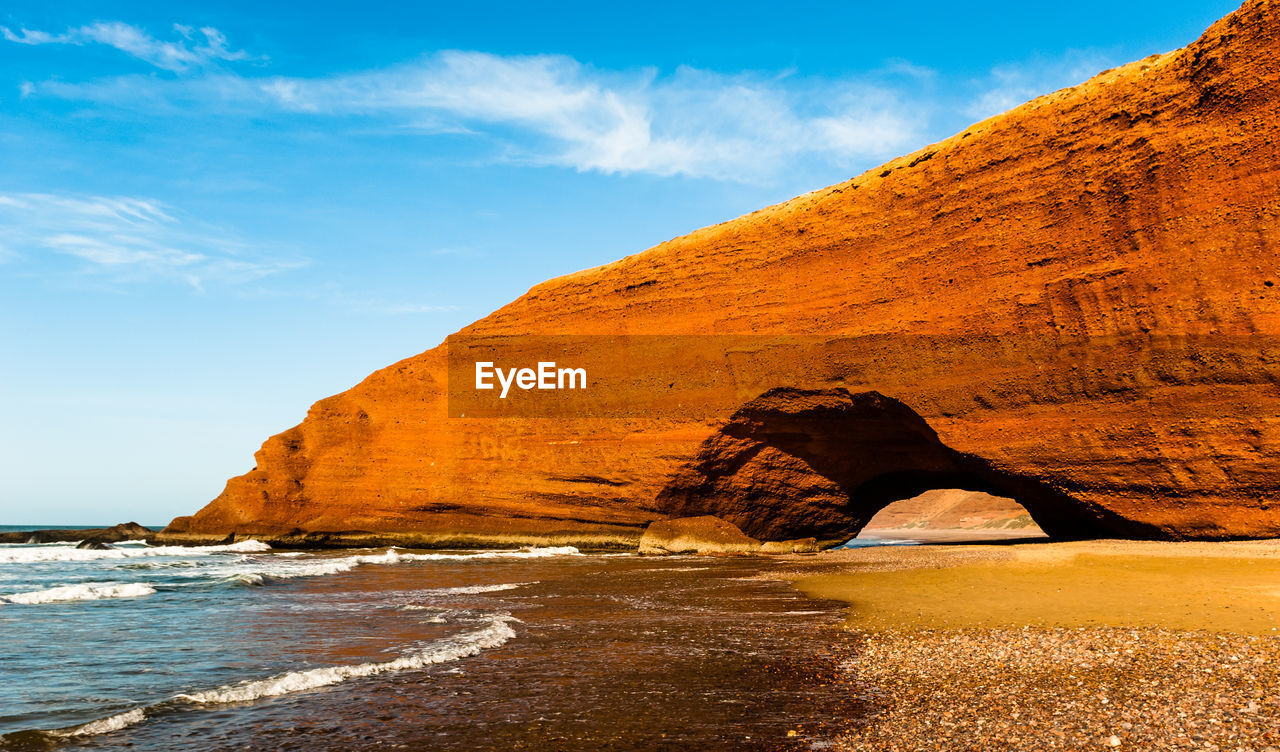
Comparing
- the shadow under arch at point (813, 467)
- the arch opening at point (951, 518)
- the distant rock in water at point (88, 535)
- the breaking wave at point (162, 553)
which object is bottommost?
the arch opening at point (951, 518)

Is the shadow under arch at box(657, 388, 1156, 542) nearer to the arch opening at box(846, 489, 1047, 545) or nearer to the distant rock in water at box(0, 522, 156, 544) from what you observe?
the arch opening at box(846, 489, 1047, 545)

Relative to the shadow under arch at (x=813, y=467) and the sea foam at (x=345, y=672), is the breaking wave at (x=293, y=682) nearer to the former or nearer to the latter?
the sea foam at (x=345, y=672)

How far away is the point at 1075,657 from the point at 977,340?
1582cm

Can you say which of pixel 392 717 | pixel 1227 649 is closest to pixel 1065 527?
pixel 1227 649

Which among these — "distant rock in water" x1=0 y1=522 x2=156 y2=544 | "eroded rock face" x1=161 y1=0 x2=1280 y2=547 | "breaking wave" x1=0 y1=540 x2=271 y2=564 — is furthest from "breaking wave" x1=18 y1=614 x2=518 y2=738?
"distant rock in water" x1=0 y1=522 x2=156 y2=544

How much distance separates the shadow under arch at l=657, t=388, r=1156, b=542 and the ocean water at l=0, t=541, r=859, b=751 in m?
10.1

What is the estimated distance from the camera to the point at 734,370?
25328 mm

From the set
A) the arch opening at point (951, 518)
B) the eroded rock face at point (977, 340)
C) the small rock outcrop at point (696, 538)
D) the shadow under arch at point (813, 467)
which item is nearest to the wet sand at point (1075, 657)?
the eroded rock face at point (977, 340)

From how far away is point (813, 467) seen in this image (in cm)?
2514

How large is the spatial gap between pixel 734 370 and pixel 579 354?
7.52m

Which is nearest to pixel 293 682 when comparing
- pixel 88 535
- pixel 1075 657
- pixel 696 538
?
pixel 1075 657

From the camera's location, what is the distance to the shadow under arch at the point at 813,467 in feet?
76.2

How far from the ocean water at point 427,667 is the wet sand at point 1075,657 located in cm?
65

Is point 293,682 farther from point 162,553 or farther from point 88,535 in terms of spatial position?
point 88,535
